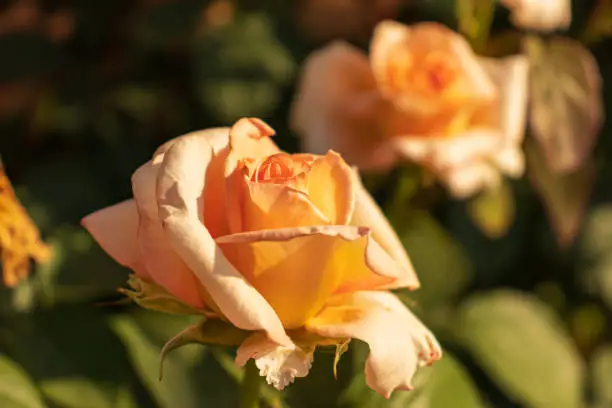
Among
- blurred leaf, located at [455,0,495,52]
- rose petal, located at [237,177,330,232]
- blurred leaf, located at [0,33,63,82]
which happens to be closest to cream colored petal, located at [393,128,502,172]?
blurred leaf, located at [455,0,495,52]

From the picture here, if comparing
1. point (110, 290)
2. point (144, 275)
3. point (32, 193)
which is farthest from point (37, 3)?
point (144, 275)

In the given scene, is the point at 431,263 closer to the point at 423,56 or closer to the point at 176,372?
the point at 423,56

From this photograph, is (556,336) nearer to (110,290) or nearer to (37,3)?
(110,290)

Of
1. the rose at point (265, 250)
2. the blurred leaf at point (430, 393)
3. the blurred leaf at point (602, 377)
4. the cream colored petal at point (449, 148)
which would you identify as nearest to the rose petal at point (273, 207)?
the rose at point (265, 250)

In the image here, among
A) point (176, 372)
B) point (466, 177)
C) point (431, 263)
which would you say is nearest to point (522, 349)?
point (431, 263)

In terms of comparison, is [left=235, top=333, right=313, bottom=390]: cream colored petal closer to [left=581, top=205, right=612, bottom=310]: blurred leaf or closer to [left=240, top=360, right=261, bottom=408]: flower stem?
[left=240, top=360, right=261, bottom=408]: flower stem

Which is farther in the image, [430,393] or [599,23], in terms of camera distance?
[599,23]

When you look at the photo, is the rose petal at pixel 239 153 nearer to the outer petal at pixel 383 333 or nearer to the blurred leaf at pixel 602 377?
the outer petal at pixel 383 333
